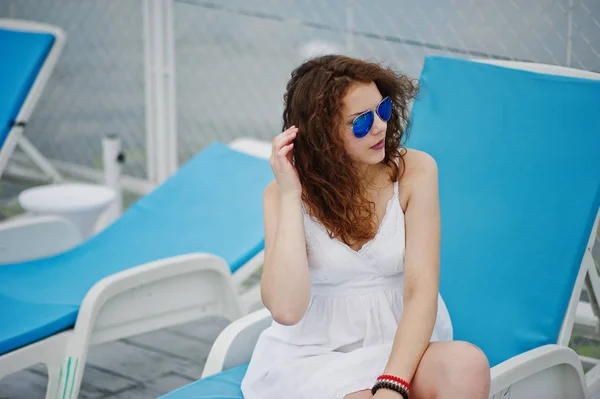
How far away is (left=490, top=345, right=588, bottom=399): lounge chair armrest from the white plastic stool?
2.44m

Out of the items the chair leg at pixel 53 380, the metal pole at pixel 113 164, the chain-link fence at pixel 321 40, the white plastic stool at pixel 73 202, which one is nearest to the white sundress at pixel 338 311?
the chair leg at pixel 53 380

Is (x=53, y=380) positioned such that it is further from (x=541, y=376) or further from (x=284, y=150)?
(x=541, y=376)

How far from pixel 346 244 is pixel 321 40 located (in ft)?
19.2

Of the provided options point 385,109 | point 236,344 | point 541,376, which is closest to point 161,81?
point 236,344

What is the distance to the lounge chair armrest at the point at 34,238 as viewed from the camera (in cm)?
345

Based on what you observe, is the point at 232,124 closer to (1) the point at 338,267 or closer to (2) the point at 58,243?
(2) the point at 58,243

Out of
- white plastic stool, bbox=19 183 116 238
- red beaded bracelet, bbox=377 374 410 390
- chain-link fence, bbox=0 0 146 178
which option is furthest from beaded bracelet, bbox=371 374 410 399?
chain-link fence, bbox=0 0 146 178

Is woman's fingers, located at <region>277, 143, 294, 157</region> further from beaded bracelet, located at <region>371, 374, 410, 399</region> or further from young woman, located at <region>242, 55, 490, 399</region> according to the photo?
beaded bracelet, located at <region>371, 374, 410, 399</region>

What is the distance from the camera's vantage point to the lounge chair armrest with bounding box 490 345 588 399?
2.14 metres

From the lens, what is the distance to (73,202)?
4145 millimetres

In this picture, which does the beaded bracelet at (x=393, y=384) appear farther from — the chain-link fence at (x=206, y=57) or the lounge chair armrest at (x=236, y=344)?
the chain-link fence at (x=206, y=57)

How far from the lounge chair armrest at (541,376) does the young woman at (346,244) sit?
0.67 feet

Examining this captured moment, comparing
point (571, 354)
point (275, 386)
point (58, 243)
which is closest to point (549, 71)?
point (571, 354)

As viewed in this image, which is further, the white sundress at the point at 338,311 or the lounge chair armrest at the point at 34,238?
the lounge chair armrest at the point at 34,238
